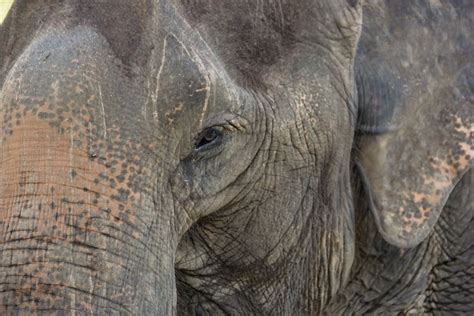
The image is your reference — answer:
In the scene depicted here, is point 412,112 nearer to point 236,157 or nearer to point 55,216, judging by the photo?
point 236,157

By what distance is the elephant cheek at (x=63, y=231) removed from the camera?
2.49m

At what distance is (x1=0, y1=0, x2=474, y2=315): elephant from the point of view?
8.39ft

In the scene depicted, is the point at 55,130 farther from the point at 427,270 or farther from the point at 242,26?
the point at 427,270

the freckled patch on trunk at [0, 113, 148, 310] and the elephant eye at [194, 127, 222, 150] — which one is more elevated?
the freckled patch on trunk at [0, 113, 148, 310]

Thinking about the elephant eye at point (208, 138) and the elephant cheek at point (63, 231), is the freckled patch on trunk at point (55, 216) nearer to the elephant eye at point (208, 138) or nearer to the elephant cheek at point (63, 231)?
the elephant cheek at point (63, 231)

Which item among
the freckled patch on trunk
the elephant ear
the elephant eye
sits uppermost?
the freckled patch on trunk

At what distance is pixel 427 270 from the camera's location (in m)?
3.88

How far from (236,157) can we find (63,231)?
2.33ft

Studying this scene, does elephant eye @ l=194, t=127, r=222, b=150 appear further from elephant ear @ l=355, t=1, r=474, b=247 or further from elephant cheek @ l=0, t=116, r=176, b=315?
elephant ear @ l=355, t=1, r=474, b=247

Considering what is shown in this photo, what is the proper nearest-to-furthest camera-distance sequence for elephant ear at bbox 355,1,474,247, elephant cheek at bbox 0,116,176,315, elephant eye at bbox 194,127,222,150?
1. elephant cheek at bbox 0,116,176,315
2. elephant eye at bbox 194,127,222,150
3. elephant ear at bbox 355,1,474,247

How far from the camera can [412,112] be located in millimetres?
3354

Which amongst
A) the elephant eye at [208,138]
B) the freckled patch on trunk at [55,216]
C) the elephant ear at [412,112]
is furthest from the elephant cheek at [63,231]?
the elephant ear at [412,112]

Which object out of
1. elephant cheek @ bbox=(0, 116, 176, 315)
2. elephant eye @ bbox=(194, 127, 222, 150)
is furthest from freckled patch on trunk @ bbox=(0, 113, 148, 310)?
elephant eye @ bbox=(194, 127, 222, 150)

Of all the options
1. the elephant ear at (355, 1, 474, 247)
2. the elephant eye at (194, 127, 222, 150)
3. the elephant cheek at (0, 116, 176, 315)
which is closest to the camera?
the elephant cheek at (0, 116, 176, 315)
